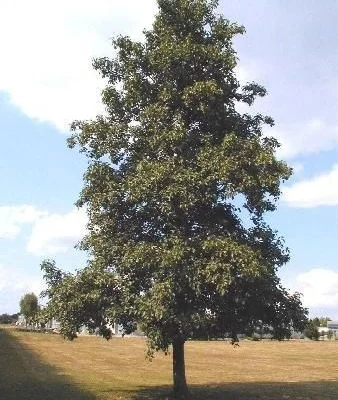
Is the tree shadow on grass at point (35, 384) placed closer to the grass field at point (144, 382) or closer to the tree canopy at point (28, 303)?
the grass field at point (144, 382)

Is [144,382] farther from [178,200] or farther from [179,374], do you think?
[178,200]

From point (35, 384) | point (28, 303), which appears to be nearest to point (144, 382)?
point (35, 384)

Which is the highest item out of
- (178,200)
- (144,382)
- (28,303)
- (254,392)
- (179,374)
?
(28,303)

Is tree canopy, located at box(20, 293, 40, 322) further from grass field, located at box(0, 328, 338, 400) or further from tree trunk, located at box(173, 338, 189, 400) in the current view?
tree trunk, located at box(173, 338, 189, 400)

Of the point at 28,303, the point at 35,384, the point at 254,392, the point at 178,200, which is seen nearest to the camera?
the point at 178,200

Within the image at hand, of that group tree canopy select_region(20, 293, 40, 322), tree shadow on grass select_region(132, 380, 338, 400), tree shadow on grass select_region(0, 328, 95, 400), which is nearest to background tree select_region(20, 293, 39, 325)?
tree canopy select_region(20, 293, 40, 322)

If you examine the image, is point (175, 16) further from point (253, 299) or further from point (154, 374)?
point (154, 374)

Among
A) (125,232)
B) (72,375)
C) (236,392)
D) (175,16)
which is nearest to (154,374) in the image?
(72,375)

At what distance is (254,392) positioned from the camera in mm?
31141

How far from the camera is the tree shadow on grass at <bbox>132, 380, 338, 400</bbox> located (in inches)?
1129

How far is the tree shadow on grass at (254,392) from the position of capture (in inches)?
1129

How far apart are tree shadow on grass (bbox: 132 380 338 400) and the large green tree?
2676 mm

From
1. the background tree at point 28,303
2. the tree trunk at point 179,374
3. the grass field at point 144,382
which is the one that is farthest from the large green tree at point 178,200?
the background tree at point 28,303

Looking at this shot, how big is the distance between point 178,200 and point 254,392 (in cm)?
1261
